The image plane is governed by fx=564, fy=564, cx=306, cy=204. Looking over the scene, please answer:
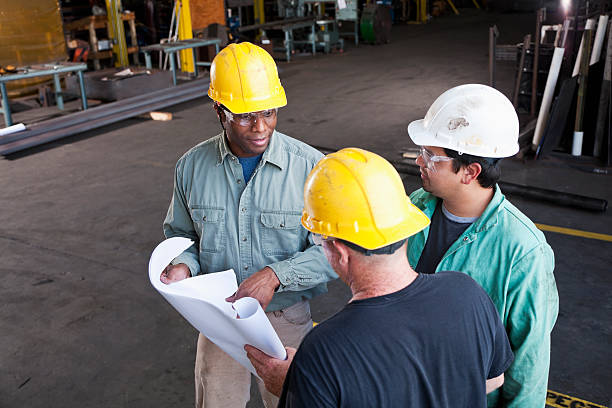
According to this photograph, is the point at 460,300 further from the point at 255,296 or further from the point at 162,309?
the point at 162,309

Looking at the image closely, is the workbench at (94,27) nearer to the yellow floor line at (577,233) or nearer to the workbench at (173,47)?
the workbench at (173,47)

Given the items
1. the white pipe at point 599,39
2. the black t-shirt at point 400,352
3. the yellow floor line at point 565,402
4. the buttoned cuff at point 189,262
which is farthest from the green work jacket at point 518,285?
the white pipe at point 599,39

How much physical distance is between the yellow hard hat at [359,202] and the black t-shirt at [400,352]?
0.16 meters

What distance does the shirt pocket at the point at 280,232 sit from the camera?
239 cm

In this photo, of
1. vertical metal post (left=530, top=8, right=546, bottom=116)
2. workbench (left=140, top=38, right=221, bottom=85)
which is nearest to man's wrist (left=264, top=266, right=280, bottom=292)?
vertical metal post (left=530, top=8, right=546, bottom=116)

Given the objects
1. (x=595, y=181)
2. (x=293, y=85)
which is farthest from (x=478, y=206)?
(x=293, y=85)

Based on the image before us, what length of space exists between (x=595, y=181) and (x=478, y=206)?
5.16m

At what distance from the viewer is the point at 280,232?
242cm

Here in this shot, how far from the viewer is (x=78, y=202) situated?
6.59 meters

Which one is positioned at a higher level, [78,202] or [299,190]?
[299,190]

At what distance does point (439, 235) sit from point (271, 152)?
2.54ft

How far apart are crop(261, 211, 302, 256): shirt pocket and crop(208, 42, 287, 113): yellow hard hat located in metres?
0.46

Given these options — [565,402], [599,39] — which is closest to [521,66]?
[599,39]

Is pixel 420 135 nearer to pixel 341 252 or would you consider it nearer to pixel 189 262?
pixel 341 252
